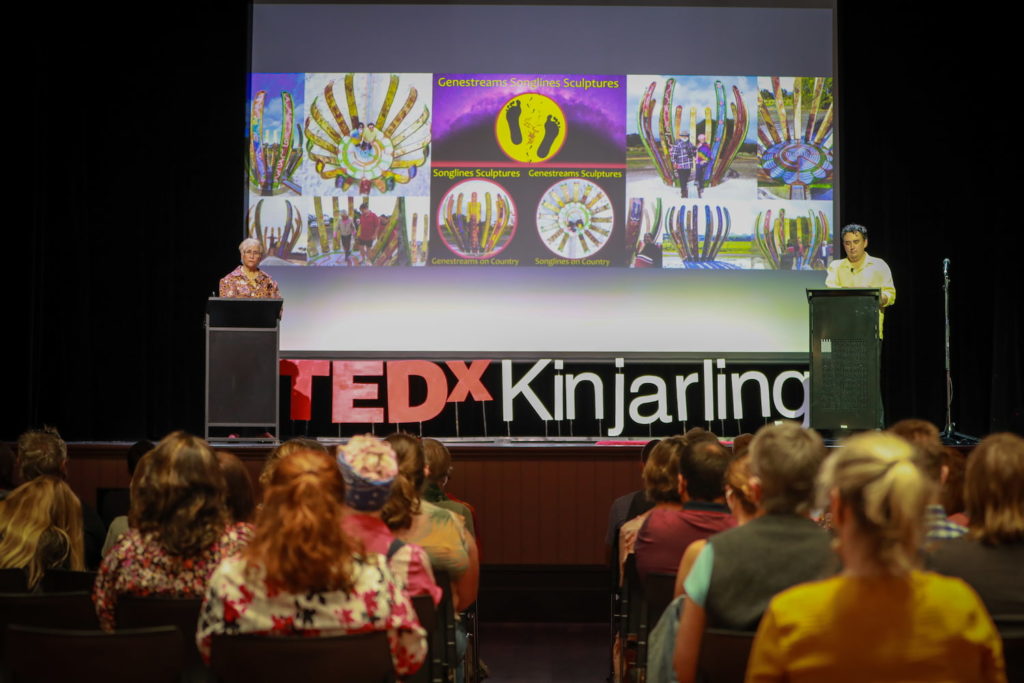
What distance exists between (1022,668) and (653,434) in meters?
5.68

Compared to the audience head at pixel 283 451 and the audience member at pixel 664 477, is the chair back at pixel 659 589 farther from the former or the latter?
the audience head at pixel 283 451

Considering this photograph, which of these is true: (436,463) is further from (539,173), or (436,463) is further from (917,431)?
(539,173)

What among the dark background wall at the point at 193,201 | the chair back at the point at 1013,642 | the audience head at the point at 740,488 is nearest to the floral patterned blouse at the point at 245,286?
the dark background wall at the point at 193,201

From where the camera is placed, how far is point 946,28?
7.78 meters

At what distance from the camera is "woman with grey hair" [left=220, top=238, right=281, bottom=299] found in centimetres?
666

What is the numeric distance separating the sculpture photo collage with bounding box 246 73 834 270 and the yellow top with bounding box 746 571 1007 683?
619 centimetres

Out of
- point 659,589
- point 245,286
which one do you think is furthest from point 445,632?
point 245,286

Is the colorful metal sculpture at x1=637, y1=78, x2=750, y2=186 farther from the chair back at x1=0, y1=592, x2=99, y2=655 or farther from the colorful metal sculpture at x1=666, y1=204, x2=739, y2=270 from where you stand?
the chair back at x1=0, y1=592, x2=99, y2=655

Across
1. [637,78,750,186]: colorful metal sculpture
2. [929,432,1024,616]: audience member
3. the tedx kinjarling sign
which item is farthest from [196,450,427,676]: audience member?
[637,78,750,186]: colorful metal sculpture

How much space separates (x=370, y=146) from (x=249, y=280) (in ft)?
5.02

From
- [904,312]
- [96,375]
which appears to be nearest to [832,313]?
[904,312]

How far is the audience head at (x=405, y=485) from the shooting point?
296cm

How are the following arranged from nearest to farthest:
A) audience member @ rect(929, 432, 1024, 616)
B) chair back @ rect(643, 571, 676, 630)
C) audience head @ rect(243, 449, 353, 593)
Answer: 1. audience head @ rect(243, 449, 353, 593)
2. audience member @ rect(929, 432, 1024, 616)
3. chair back @ rect(643, 571, 676, 630)

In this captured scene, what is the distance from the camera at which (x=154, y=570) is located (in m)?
2.45
